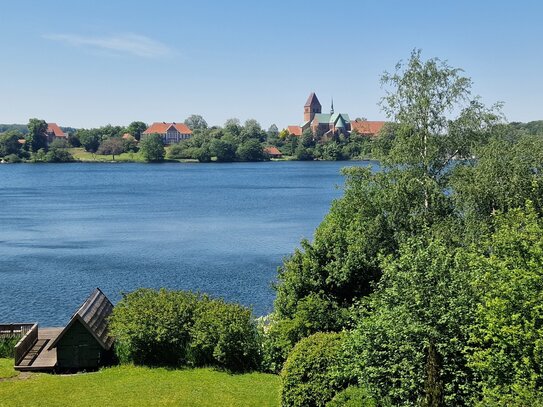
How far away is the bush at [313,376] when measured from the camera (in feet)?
65.1

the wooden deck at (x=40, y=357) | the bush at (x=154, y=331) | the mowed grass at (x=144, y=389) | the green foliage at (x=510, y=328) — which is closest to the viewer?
the green foliage at (x=510, y=328)

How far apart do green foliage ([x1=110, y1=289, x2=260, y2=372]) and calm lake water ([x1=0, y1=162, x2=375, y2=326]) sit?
→ 9437 millimetres

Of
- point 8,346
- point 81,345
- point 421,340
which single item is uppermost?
point 421,340

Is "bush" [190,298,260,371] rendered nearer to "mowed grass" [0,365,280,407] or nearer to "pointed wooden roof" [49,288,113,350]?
"mowed grass" [0,365,280,407]

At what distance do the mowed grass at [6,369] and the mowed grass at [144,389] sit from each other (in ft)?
2.85

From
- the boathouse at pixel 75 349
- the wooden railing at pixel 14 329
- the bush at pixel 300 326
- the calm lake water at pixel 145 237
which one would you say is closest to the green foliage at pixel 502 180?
the bush at pixel 300 326

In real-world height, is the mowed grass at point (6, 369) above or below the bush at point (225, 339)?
below

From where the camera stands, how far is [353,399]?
60.3 ft

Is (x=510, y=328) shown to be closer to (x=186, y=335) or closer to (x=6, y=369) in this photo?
(x=186, y=335)

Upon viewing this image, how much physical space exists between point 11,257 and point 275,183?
8447 centimetres

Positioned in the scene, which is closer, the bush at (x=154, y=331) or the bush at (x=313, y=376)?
the bush at (x=313, y=376)

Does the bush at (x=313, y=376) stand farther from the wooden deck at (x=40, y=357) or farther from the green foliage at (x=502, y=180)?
the wooden deck at (x=40, y=357)

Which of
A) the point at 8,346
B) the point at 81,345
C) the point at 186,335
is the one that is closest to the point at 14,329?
the point at 8,346

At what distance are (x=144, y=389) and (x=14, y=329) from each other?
10014 millimetres
